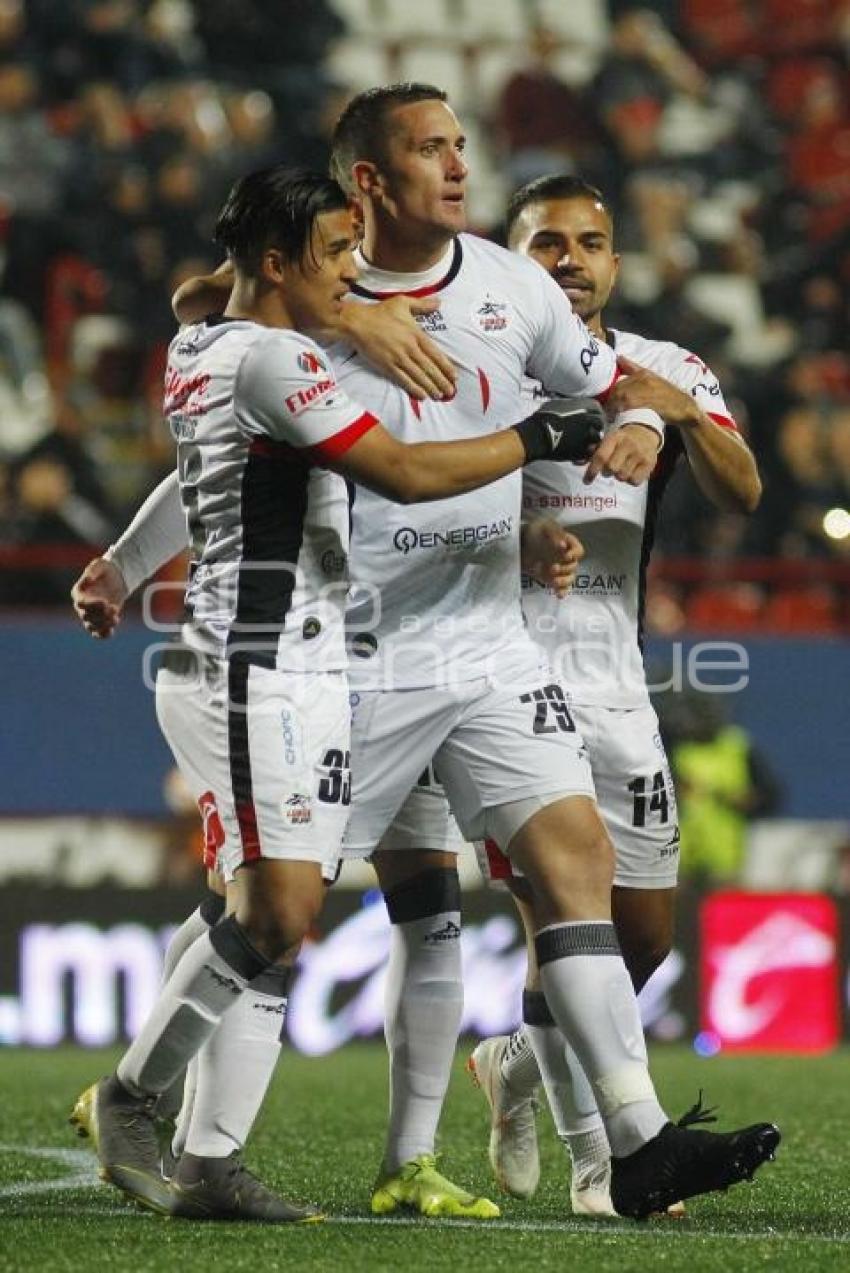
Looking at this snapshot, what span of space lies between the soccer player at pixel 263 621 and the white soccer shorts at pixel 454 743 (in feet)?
0.66

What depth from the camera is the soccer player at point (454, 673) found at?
191 inches

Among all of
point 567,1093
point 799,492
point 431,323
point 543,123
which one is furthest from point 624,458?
point 543,123

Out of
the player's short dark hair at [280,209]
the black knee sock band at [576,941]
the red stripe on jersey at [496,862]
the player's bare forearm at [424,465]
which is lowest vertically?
the black knee sock band at [576,941]

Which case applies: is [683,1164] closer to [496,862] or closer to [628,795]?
[496,862]

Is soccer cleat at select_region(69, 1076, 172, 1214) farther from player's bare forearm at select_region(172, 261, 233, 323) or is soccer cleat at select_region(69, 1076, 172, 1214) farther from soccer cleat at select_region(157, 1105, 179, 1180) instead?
A: player's bare forearm at select_region(172, 261, 233, 323)

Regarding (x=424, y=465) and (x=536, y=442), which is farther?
(x=536, y=442)

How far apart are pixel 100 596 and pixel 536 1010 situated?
138 cm

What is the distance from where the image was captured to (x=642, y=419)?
5207 mm

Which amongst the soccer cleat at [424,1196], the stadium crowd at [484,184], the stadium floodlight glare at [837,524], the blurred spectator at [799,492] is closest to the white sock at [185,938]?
the soccer cleat at [424,1196]

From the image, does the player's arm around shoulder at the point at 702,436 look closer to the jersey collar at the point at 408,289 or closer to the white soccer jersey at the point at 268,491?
the jersey collar at the point at 408,289

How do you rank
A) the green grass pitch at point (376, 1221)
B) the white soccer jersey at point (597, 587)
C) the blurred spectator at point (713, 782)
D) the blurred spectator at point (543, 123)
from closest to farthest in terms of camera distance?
the green grass pitch at point (376, 1221), the white soccer jersey at point (597, 587), the blurred spectator at point (713, 782), the blurred spectator at point (543, 123)

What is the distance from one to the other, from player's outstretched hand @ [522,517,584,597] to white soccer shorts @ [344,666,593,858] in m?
0.36

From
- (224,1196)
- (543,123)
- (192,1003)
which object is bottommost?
(224,1196)

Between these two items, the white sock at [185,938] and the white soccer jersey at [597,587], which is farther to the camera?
the white soccer jersey at [597,587]
